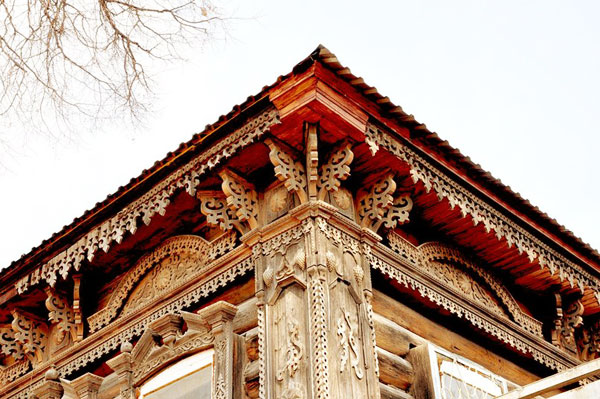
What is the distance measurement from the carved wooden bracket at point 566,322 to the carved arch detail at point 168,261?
3557mm

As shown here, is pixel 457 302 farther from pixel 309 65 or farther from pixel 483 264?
pixel 309 65

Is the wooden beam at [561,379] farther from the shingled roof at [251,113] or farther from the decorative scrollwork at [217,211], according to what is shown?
the decorative scrollwork at [217,211]

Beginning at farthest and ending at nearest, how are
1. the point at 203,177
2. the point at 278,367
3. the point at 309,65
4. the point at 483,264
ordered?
the point at 483,264
the point at 203,177
the point at 309,65
the point at 278,367

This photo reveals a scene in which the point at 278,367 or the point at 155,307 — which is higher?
the point at 155,307

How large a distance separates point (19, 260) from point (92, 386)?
160cm

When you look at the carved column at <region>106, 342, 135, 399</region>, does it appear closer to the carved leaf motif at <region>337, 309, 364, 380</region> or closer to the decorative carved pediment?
the decorative carved pediment

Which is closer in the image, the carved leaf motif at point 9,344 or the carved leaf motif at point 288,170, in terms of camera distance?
the carved leaf motif at point 288,170

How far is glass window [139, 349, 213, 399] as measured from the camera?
22.7 feet

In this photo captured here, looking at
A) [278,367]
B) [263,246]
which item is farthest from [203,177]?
[278,367]

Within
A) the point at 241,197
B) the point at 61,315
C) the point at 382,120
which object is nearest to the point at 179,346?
the point at 241,197

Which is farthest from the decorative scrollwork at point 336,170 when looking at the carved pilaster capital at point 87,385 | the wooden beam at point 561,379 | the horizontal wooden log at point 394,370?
the carved pilaster capital at point 87,385

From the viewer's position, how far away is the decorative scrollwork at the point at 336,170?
6973 millimetres

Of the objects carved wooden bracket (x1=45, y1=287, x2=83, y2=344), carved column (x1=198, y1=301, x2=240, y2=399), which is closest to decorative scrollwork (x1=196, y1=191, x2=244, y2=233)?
carved column (x1=198, y1=301, x2=240, y2=399)

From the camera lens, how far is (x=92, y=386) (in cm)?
790
